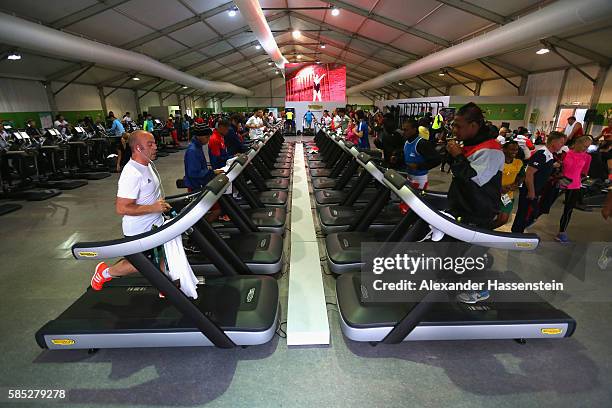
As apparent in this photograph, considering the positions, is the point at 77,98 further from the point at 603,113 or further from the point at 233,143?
the point at 603,113

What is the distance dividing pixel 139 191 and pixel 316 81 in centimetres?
1587

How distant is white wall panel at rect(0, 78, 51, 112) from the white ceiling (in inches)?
15.1

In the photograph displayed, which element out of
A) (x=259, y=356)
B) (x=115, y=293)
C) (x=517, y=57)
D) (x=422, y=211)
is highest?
(x=517, y=57)

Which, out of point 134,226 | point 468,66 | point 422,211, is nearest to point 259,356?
point 134,226

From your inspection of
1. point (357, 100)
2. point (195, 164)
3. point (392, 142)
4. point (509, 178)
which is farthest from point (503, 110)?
point (357, 100)

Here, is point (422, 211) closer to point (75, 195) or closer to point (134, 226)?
point (134, 226)

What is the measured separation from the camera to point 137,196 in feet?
7.29

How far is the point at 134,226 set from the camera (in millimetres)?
2281

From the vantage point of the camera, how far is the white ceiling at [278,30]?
8.35m

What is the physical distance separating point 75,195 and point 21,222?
→ 1.72 m

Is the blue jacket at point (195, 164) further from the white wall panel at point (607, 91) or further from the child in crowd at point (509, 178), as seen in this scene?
the white wall panel at point (607, 91)

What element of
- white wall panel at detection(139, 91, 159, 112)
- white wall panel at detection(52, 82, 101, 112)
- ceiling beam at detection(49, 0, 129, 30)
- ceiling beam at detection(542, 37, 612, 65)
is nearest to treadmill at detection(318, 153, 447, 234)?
ceiling beam at detection(49, 0, 129, 30)

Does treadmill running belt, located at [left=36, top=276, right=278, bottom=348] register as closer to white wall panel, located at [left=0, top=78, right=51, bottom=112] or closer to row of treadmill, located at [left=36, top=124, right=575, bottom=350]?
row of treadmill, located at [left=36, top=124, right=575, bottom=350]

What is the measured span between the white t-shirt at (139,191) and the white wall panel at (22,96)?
39.7 ft
